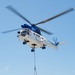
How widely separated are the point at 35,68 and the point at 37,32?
9402 mm

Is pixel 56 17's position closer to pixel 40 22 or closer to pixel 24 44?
pixel 40 22

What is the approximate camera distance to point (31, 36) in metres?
49.8

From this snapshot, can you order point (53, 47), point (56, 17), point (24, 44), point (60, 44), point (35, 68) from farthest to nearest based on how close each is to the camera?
point (60, 44) → point (53, 47) → point (56, 17) → point (24, 44) → point (35, 68)

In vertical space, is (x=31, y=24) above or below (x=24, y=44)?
above

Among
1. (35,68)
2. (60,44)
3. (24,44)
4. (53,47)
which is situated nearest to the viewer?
(35,68)

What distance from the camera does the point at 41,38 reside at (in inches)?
2087

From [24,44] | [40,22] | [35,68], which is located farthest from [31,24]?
[35,68]

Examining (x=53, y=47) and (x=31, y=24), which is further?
(x=53, y=47)

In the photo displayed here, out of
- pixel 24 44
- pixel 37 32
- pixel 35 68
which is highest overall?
pixel 37 32

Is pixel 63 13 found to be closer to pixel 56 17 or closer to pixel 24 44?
pixel 56 17

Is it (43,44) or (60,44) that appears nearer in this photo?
A: (43,44)

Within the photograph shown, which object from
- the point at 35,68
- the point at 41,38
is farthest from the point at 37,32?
the point at 35,68

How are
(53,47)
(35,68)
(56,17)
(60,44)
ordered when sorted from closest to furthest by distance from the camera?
(35,68), (56,17), (53,47), (60,44)

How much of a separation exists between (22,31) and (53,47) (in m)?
10.5
